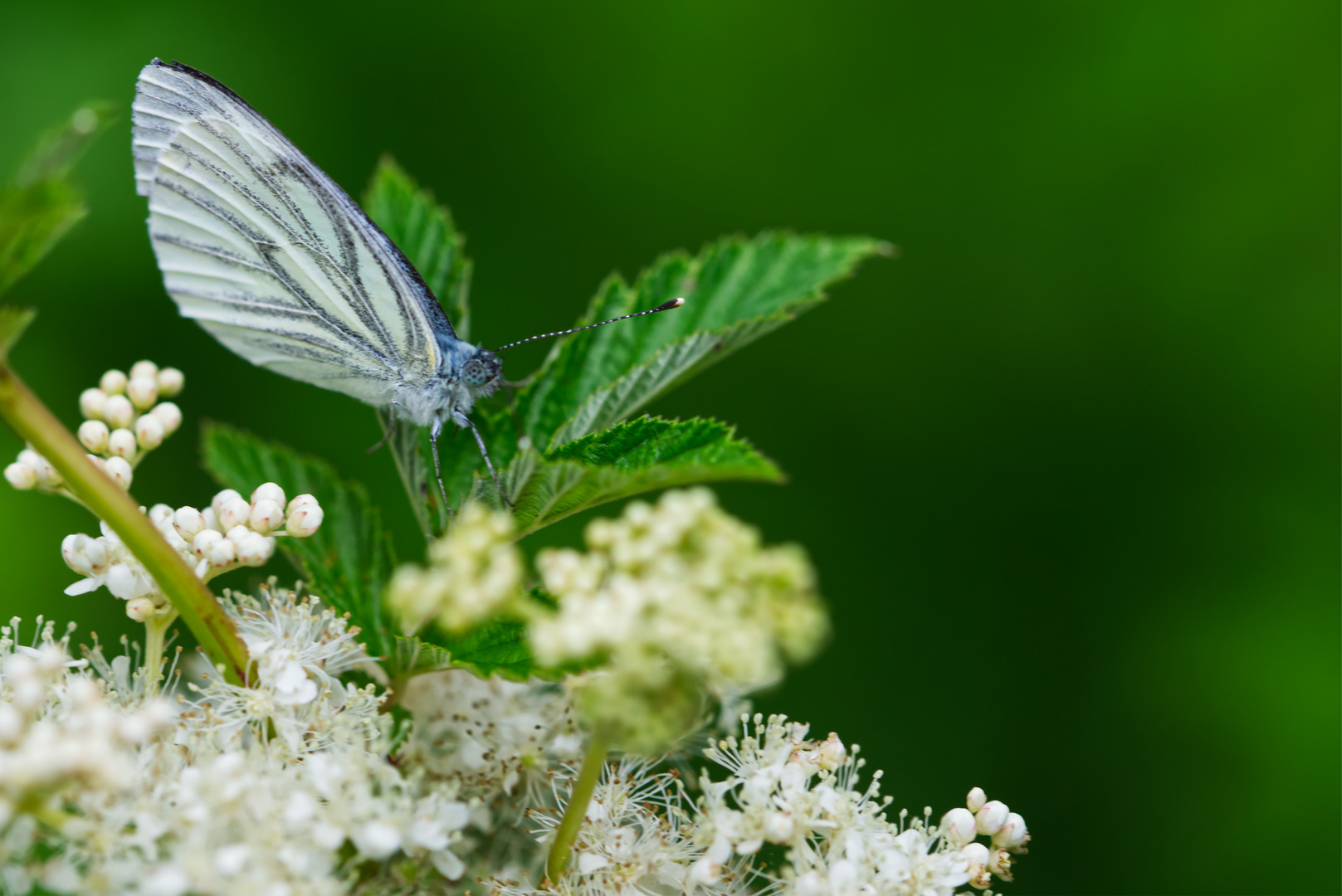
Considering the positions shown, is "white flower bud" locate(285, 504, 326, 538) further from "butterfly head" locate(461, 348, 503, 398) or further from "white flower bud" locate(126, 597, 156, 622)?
"butterfly head" locate(461, 348, 503, 398)

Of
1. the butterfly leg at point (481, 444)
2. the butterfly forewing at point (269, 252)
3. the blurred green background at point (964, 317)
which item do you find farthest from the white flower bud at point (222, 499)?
the blurred green background at point (964, 317)

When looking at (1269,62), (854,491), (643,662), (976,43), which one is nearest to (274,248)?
(643,662)

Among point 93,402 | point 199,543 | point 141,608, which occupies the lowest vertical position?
point 141,608

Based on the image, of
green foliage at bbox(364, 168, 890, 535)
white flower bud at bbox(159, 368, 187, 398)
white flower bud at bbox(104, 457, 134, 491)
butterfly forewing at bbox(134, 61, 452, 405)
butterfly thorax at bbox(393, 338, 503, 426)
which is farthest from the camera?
butterfly forewing at bbox(134, 61, 452, 405)

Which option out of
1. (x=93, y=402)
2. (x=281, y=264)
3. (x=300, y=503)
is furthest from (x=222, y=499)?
(x=281, y=264)

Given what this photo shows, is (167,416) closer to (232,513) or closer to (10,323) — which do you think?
(232,513)

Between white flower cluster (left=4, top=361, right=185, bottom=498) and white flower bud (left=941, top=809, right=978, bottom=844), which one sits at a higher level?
white flower cluster (left=4, top=361, right=185, bottom=498)

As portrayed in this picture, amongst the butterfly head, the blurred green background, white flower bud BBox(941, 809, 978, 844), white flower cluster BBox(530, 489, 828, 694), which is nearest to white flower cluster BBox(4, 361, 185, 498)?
the butterfly head
